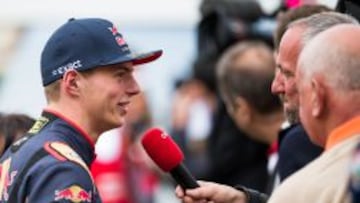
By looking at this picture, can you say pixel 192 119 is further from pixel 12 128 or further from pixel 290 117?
pixel 290 117

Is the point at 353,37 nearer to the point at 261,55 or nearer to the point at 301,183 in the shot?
the point at 301,183

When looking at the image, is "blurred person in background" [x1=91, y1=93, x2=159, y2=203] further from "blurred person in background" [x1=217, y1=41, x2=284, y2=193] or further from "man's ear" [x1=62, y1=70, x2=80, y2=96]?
"man's ear" [x1=62, y1=70, x2=80, y2=96]

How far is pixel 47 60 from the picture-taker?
6668 millimetres

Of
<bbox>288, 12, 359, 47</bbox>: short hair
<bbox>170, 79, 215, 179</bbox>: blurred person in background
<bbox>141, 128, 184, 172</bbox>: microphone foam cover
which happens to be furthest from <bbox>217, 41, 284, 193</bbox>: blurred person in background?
<bbox>141, 128, 184, 172</bbox>: microphone foam cover

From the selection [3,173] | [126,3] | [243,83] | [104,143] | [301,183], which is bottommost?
[126,3]

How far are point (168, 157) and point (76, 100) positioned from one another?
0.41 meters

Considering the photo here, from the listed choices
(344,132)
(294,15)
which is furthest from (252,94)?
(344,132)


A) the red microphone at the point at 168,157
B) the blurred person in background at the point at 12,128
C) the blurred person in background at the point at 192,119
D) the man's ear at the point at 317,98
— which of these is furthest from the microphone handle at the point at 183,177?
the blurred person in background at the point at 192,119

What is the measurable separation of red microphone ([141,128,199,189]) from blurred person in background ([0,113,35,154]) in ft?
3.71

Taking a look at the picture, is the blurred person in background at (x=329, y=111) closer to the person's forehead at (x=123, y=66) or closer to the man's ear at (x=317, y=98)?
the man's ear at (x=317, y=98)

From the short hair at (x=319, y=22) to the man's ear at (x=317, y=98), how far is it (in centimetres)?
109

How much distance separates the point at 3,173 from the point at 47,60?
0.46m

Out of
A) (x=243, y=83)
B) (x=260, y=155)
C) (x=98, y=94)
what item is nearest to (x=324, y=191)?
(x=98, y=94)

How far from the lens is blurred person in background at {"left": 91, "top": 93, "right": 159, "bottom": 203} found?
11758 millimetres
